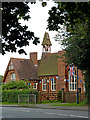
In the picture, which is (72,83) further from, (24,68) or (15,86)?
(24,68)

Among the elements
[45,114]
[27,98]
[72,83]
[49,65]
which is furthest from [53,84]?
[45,114]

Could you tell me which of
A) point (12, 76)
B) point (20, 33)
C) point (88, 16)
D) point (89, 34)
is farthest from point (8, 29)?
point (12, 76)

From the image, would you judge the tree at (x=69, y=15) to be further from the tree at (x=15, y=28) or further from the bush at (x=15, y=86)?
the bush at (x=15, y=86)

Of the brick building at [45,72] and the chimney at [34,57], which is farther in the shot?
the chimney at [34,57]

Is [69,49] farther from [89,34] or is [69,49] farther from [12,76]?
[12,76]

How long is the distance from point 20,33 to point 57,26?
1293 millimetres

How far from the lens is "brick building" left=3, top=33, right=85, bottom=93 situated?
50.5 m

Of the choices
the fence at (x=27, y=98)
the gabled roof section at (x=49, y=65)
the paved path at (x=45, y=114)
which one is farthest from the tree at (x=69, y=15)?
the gabled roof section at (x=49, y=65)

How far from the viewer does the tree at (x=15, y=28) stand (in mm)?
9858

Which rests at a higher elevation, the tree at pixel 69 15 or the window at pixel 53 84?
the tree at pixel 69 15

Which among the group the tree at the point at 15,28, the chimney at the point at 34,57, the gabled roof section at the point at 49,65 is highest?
the chimney at the point at 34,57

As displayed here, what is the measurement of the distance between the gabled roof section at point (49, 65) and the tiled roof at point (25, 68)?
2.53 meters

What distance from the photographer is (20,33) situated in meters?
10.2

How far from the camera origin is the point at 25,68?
204 feet
